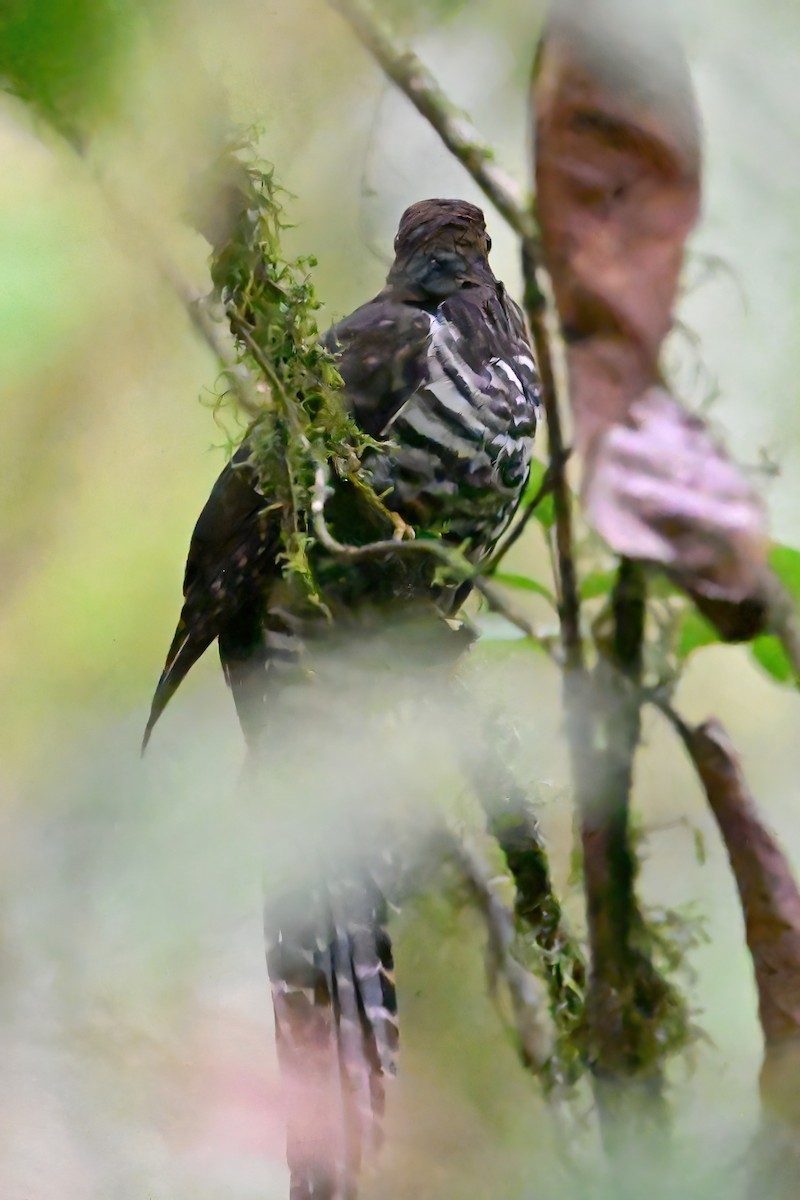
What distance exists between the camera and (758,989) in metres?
0.77

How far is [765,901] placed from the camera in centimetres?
79

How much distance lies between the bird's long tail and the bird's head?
1.41 feet

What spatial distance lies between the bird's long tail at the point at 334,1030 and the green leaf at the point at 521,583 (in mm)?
236

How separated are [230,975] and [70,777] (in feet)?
0.55

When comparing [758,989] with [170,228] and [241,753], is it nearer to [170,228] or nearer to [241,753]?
[241,753]

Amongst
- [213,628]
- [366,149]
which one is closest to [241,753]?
[213,628]

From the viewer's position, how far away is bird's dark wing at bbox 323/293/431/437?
773 millimetres

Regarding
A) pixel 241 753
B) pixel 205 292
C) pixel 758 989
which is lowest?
pixel 758 989

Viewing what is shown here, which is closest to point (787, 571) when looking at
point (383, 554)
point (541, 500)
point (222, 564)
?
point (541, 500)

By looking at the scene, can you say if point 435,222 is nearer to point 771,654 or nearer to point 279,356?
point 279,356

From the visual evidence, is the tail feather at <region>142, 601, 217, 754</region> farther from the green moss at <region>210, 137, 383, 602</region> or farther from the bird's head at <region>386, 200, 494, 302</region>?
the bird's head at <region>386, 200, 494, 302</region>

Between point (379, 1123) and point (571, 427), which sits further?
point (571, 427)

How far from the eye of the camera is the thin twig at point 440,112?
0.81m

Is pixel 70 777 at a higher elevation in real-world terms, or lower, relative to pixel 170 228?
lower
